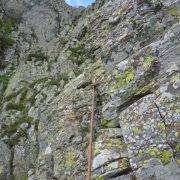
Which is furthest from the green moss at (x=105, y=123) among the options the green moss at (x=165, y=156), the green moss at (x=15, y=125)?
the green moss at (x=15, y=125)

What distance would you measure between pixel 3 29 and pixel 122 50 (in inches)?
1423

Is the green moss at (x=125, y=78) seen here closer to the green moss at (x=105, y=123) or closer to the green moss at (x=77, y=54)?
the green moss at (x=105, y=123)

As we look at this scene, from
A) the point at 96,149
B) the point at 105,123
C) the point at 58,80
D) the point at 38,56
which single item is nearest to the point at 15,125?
the point at 58,80

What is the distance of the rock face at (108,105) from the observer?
594 inches

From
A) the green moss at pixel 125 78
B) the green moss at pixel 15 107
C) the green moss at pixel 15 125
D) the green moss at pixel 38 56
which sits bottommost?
the green moss at pixel 125 78

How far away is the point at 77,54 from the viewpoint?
34625mm

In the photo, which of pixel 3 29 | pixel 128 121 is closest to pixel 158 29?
pixel 128 121

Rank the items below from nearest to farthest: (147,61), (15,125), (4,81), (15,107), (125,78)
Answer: (147,61)
(125,78)
(15,125)
(15,107)
(4,81)

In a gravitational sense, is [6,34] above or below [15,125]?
above

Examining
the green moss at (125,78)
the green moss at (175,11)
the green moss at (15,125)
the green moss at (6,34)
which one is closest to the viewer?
the green moss at (125,78)

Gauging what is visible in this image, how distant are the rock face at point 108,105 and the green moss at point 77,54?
116 mm

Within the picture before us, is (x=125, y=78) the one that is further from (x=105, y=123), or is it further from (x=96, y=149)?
(x=96, y=149)

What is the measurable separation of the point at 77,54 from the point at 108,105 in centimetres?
1615

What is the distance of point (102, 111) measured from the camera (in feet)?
62.7
